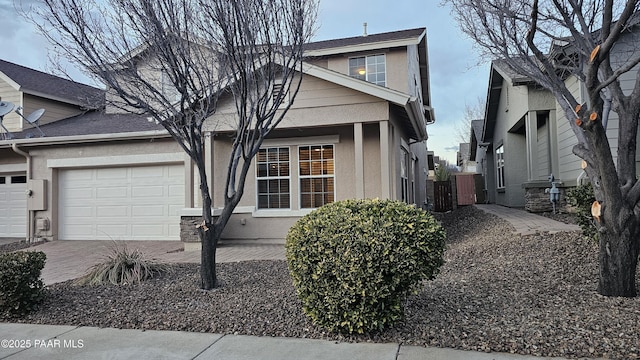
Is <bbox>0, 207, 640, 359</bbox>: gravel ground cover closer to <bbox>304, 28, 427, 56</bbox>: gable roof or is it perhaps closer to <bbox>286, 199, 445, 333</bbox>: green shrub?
<bbox>286, 199, 445, 333</bbox>: green shrub

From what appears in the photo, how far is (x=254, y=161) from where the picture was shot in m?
10.7

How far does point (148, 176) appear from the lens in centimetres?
1171

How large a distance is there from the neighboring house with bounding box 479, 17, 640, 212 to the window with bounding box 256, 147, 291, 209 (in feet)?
18.2

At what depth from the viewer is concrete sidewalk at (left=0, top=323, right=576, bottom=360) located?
3.48 meters

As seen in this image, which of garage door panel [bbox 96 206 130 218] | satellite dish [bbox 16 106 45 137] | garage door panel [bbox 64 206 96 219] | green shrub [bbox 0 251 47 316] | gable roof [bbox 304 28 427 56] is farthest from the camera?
gable roof [bbox 304 28 427 56]

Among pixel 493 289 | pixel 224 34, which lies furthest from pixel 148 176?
pixel 493 289

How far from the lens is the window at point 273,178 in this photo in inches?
415

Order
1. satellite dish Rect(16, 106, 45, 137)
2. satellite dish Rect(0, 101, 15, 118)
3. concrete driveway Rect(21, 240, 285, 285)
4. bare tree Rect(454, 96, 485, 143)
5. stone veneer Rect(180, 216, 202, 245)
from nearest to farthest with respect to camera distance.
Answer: concrete driveway Rect(21, 240, 285, 285)
stone veneer Rect(180, 216, 202, 245)
satellite dish Rect(0, 101, 15, 118)
satellite dish Rect(16, 106, 45, 137)
bare tree Rect(454, 96, 485, 143)

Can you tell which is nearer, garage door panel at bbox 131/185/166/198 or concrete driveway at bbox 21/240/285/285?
concrete driveway at bbox 21/240/285/285

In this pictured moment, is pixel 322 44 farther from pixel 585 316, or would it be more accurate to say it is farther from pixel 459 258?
pixel 585 316

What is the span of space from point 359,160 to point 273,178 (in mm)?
2522

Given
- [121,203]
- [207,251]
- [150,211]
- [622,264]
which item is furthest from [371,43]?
[622,264]

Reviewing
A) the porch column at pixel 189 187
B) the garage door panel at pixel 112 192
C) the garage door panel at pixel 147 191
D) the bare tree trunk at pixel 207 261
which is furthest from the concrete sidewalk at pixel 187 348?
the garage door panel at pixel 112 192

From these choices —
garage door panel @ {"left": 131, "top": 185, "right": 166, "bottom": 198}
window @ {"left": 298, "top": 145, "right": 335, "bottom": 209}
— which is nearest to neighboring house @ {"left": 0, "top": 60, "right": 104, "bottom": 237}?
garage door panel @ {"left": 131, "top": 185, "right": 166, "bottom": 198}
